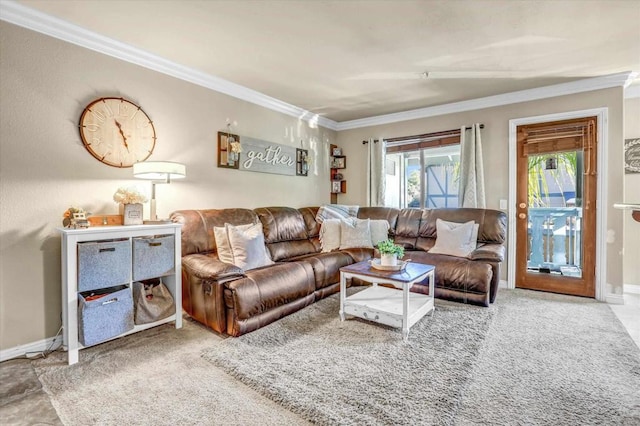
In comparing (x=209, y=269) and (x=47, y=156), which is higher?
(x=47, y=156)

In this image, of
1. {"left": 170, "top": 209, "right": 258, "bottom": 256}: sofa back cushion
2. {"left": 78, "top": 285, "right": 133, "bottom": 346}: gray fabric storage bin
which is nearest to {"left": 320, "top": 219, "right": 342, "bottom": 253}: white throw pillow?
{"left": 170, "top": 209, "right": 258, "bottom": 256}: sofa back cushion

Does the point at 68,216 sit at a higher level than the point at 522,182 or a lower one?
lower

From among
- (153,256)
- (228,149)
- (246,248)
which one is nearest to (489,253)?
(246,248)

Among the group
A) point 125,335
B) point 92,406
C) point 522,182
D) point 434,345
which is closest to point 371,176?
point 522,182

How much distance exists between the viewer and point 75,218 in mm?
2344

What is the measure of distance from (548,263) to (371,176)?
2692mm

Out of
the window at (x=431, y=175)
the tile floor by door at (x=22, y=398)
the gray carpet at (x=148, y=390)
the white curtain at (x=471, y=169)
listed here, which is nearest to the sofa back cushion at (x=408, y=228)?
the window at (x=431, y=175)

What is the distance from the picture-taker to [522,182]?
4105 millimetres

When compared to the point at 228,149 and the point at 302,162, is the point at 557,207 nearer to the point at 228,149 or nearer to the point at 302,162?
the point at 302,162

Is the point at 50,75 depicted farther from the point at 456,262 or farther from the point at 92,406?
the point at 456,262

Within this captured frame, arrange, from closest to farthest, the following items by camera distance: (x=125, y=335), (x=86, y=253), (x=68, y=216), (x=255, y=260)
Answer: (x=86, y=253)
(x=68, y=216)
(x=125, y=335)
(x=255, y=260)

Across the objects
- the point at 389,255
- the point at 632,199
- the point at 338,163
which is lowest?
the point at 389,255

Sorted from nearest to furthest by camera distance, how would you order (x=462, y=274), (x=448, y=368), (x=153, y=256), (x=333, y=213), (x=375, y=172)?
1. (x=448, y=368)
2. (x=153, y=256)
3. (x=462, y=274)
4. (x=333, y=213)
5. (x=375, y=172)

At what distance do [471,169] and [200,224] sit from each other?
354 cm
